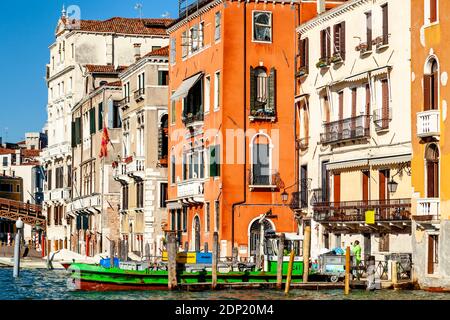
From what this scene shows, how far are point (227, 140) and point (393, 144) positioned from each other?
795cm

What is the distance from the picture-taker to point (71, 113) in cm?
5625

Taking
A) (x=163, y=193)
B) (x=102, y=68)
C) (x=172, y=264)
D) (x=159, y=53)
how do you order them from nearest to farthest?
1. (x=172, y=264)
2. (x=159, y=53)
3. (x=163, y=193)
4. (x=102, y=68)

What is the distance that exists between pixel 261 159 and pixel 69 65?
72.8ft

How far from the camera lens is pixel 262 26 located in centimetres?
3506

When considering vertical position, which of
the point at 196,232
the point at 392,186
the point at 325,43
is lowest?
the point at 196,232

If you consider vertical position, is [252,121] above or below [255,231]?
above

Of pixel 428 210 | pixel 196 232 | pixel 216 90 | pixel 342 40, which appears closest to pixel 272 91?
pixel 216 90

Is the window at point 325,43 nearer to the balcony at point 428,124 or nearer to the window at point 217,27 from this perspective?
the window at point 217,27

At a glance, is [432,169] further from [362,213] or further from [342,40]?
[342,40]

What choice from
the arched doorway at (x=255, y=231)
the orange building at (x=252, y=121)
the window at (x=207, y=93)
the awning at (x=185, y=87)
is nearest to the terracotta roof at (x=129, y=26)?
the awning at (x=185, y=87)

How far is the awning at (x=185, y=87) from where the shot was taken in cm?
3666

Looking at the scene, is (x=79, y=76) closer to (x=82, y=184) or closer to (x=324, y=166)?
(x=82, y=184)

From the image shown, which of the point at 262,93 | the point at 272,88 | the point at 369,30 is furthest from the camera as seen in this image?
the point at 262,93

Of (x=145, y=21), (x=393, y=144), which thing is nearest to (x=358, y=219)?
(x=393, y=144)
